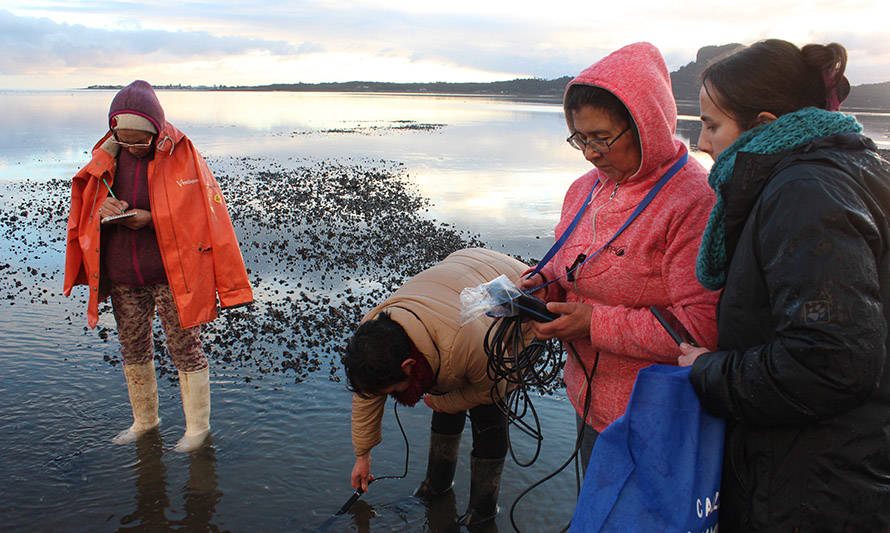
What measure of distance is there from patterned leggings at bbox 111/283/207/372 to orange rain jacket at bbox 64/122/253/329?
5.8 inches

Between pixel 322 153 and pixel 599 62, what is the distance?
73.2 ft

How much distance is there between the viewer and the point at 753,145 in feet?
5.36

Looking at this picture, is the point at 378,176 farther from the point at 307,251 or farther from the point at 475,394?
the point at 475,394

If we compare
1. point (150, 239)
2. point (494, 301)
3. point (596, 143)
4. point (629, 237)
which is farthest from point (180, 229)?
point (629, 237)

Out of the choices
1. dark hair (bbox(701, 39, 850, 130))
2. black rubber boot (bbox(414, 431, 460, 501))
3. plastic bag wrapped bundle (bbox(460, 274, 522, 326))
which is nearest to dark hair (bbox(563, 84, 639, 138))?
dark hair (bbox(701, 39, 850, 130))

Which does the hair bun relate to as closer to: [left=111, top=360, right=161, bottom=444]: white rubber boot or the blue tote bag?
the blue tote bag

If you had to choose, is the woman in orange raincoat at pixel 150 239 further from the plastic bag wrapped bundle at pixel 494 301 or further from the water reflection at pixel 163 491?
the plastic bag wrapped bundle at pixel 494 301

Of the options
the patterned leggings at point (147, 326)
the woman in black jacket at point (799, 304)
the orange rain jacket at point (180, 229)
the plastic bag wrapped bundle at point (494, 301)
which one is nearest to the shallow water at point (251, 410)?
the patterned leggings at point (147, 326)

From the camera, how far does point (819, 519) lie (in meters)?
1.51

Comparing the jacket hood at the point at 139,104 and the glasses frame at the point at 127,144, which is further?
the glasses frame at the point at 127,144

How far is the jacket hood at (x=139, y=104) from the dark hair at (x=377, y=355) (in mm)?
2414

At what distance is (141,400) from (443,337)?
2904 mm

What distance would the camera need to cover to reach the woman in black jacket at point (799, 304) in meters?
1.39

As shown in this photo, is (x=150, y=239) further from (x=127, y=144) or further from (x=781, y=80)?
(x=781, y=80)
